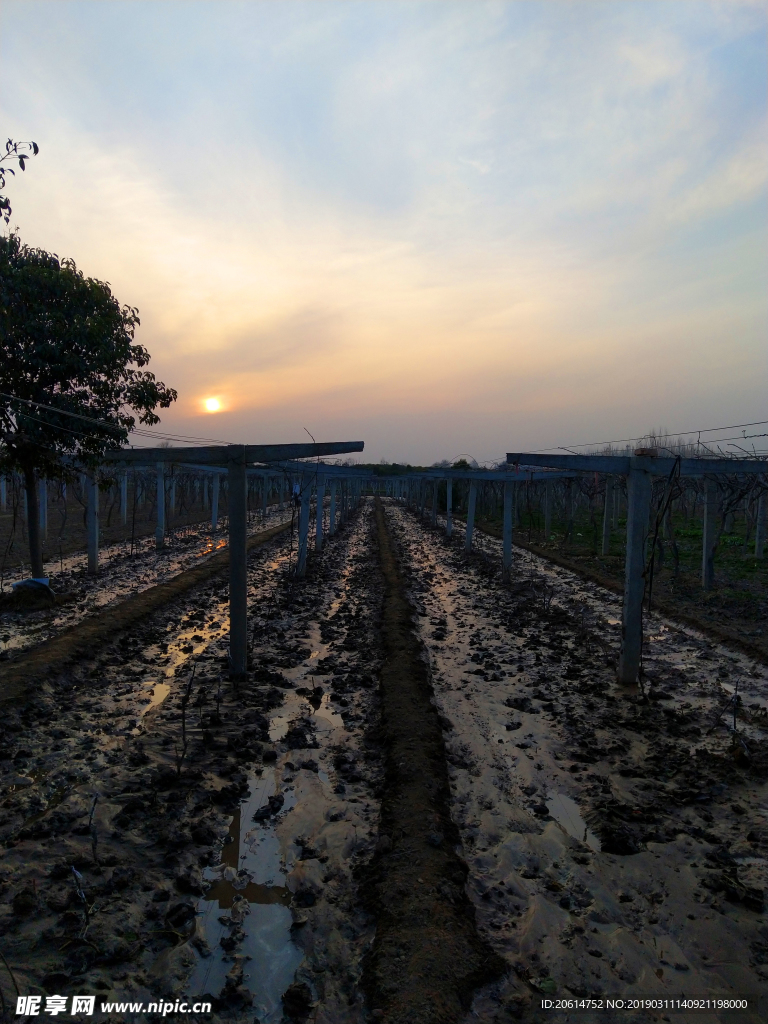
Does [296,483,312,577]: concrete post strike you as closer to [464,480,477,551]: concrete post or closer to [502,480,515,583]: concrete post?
[502,480,515,583]: concrete post

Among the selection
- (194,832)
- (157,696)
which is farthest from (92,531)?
(194,832)

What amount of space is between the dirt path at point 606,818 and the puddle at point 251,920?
1.04 meters

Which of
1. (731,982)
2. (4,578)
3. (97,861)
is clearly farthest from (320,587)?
(731,982)

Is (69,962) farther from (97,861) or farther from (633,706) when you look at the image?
(633,706)

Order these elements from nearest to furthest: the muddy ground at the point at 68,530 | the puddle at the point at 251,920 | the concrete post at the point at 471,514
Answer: the puddle at the point at 251,920
the muddy ground at the point at 68,530
the concrete post at the point at 471,514

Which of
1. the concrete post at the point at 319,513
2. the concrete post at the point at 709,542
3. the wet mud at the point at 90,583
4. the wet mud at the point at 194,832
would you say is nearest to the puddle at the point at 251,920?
the wet mud at the point at 194,832

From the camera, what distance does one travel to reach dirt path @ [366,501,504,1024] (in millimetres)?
3016

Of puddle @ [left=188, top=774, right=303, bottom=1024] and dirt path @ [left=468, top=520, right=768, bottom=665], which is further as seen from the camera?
dirt path @ [left=468, top=520, right=768, bottom=665]

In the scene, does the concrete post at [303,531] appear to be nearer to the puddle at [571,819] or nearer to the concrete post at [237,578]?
the concrete post at [237,578]

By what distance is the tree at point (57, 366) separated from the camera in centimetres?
943

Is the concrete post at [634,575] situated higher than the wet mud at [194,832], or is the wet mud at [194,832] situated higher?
the concrete post at [634,575]

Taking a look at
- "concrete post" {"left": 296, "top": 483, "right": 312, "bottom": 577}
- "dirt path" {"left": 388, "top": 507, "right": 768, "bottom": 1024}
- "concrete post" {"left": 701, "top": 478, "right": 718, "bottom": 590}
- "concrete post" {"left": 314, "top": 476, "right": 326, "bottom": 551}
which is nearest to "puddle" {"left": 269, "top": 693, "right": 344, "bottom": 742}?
"dirt path" {"left": 388, "top": 507, "right": 768, "bottom": 1024}

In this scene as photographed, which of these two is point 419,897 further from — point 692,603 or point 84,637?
point 692,603

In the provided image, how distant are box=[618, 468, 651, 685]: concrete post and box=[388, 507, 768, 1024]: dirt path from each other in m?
0.34
